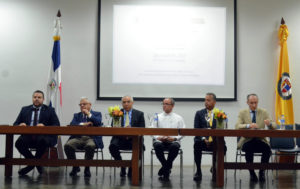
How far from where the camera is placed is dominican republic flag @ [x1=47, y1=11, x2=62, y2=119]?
6.20 m

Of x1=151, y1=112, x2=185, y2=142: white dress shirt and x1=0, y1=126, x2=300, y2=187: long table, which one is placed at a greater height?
x1=151, y1=112, x2=185, y2=142: white dress shirt

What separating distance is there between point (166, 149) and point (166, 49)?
225 cm

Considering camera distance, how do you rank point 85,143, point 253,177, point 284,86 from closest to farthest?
point 253,177 < point 85,143 < point 284,86

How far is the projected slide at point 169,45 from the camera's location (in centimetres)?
668

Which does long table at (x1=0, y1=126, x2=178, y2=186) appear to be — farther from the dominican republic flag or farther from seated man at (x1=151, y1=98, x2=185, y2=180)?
the dominican republic flag

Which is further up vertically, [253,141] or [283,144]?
[253,141]

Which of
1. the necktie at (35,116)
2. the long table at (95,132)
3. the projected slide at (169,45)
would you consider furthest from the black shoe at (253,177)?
the necktie at (35,116)

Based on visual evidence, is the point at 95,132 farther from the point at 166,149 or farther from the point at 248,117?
the point at 248,117

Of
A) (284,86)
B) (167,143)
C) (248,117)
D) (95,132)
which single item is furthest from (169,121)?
(284,86)

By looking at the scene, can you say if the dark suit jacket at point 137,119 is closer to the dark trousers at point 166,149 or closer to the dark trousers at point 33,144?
the dark trousers at point 166,149

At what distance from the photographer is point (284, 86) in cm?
656

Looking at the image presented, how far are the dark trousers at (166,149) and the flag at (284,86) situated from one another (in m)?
2.39

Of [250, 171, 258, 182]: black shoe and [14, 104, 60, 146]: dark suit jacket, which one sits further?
[14, 104, 60, 146]: dark suit jacket

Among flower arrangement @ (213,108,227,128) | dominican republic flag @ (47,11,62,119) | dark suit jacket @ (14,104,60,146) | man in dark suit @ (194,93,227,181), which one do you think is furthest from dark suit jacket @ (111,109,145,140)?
dominican republic flag @ (47,11,62,119)
